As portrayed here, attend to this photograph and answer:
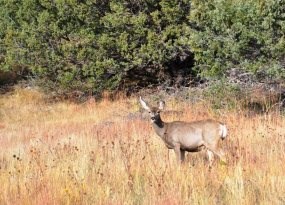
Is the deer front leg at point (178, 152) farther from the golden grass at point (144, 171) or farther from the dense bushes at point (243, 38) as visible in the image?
the dense bushes at point (243, 38)

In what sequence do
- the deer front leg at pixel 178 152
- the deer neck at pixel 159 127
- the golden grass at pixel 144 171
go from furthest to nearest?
1. the deer neck at pixel 159 127
2. the deer front leg at pixel 178 152
3. the golden grass at pixel 144 171

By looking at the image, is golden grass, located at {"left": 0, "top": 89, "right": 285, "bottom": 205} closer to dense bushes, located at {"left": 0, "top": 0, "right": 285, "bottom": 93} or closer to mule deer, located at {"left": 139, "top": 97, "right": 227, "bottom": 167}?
mule deer, located at {"left": 139, "top": 97, "right": 227, "bottom": 167}

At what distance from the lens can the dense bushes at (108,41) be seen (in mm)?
17350

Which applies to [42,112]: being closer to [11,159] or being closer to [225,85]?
[225,85]

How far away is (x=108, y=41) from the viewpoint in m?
19.7

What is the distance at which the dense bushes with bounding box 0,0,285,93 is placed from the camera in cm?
1735

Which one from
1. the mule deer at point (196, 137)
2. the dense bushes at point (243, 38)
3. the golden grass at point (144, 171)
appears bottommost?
the golden grass at point (144, 171)

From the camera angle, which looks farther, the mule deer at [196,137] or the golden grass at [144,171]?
→ the mule deer at [196,137]

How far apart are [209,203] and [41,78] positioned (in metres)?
17.9

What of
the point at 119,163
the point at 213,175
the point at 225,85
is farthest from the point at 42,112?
the point at 213,175

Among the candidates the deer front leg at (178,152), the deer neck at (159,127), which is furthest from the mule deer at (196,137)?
the deer neck at (159,127)

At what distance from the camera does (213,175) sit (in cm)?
773

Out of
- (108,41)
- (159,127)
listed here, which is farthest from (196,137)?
(108,41)

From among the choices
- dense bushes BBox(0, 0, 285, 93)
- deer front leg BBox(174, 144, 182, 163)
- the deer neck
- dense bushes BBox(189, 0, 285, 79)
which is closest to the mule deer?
deer front leg BBox(174, 144, 182, 163)
